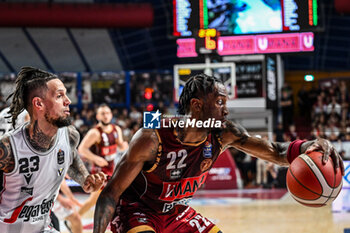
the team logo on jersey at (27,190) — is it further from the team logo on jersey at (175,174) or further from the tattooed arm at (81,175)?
the team logo on jersey at (175,174)

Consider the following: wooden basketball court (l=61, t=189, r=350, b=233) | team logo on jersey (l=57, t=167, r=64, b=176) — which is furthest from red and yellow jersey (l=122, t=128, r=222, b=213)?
wooden basketball court (l=61, t=189, r=350, b=233)

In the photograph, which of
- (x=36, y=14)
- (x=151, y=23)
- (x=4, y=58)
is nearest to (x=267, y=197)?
(x=151, y=23)

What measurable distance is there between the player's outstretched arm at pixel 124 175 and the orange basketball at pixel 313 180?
0.94 metres

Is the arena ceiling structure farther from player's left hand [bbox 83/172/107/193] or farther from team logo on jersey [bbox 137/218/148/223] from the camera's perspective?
team logo on jersey [bbox 137/218/148/223]

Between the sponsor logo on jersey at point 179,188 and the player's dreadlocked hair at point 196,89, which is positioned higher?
the player's dreadlocked hair at point 196,89

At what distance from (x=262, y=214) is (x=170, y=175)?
5278mm

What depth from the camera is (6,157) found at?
284cm

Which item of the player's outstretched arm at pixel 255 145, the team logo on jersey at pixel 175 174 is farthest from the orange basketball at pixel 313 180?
the team logo on jersey at pixel 175 174

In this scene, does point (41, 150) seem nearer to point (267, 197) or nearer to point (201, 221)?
point (201, 221)

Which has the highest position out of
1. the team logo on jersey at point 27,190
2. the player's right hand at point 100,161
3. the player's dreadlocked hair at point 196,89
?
the player's dreadlocked hair at point 196,89

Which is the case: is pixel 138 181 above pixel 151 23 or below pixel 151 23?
below

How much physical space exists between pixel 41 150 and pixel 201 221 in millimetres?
1092

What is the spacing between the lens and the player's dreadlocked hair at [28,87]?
302 cm

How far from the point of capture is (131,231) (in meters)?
2.76
